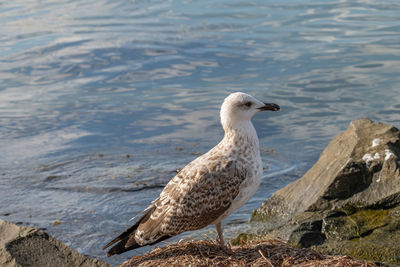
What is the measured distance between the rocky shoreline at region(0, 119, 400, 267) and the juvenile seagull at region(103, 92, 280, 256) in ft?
0.88

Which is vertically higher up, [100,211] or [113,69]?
[113,69]

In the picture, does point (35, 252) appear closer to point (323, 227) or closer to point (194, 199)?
point (194, 199)

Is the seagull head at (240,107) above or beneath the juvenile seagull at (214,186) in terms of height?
above

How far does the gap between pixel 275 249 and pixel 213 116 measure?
9.60 meters

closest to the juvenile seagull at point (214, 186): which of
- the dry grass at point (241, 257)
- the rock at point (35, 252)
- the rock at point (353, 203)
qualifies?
the dry grass at point (241, 257)

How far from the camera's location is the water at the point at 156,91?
11766 millimetres

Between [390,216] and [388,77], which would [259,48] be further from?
[390,216]

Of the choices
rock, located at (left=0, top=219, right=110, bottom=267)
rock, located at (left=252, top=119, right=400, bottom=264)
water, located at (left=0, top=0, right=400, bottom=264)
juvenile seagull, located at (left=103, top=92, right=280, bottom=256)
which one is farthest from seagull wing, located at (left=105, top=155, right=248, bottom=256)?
water, located at (left=0, top=0, right=400, bottom=264)

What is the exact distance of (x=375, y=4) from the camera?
25.2m

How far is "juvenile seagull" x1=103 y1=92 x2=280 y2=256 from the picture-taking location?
655 centimetres

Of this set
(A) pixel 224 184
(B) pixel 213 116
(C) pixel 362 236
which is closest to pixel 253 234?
(C) pixel 362 236

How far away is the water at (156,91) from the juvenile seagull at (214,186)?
2241 mm

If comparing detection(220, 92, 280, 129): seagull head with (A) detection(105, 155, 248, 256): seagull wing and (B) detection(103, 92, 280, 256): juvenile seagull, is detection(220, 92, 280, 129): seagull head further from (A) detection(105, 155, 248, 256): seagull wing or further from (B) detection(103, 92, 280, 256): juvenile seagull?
(A) detection(105, 155, 248, 256): seagull wing

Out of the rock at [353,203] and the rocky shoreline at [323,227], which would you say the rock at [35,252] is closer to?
the rocky shoreline at [323,227]
